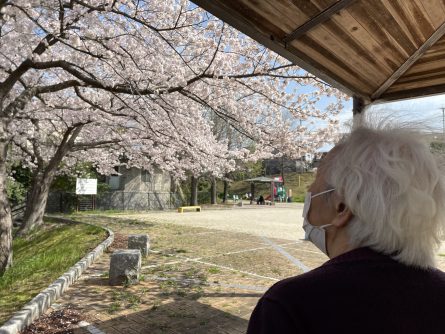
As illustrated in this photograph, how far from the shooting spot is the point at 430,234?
1.24 m

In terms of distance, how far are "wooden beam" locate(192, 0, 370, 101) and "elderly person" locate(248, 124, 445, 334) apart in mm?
1267

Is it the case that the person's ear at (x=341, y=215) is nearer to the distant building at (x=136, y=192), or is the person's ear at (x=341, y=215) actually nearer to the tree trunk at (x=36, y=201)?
the tree trunk at (x=36, y=201)

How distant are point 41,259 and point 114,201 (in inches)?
778

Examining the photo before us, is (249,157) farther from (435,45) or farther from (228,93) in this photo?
(435,45)

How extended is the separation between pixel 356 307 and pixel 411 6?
2512 millimetres

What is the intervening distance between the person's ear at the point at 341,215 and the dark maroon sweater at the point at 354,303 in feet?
0.54

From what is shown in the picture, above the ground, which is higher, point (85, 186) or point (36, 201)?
point (85, 186)

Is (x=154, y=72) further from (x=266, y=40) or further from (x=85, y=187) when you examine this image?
(x=85, y=187)

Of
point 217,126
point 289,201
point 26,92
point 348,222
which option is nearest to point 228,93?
point 26,92

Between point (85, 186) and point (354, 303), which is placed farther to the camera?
point (85, 186)

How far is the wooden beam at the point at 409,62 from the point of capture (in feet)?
10.5

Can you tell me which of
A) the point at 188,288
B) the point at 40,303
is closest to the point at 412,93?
the point at 188,288

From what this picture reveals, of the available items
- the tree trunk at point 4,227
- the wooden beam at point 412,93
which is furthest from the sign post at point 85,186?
the wooden beam at point 412,93

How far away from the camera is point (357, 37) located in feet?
9.32
